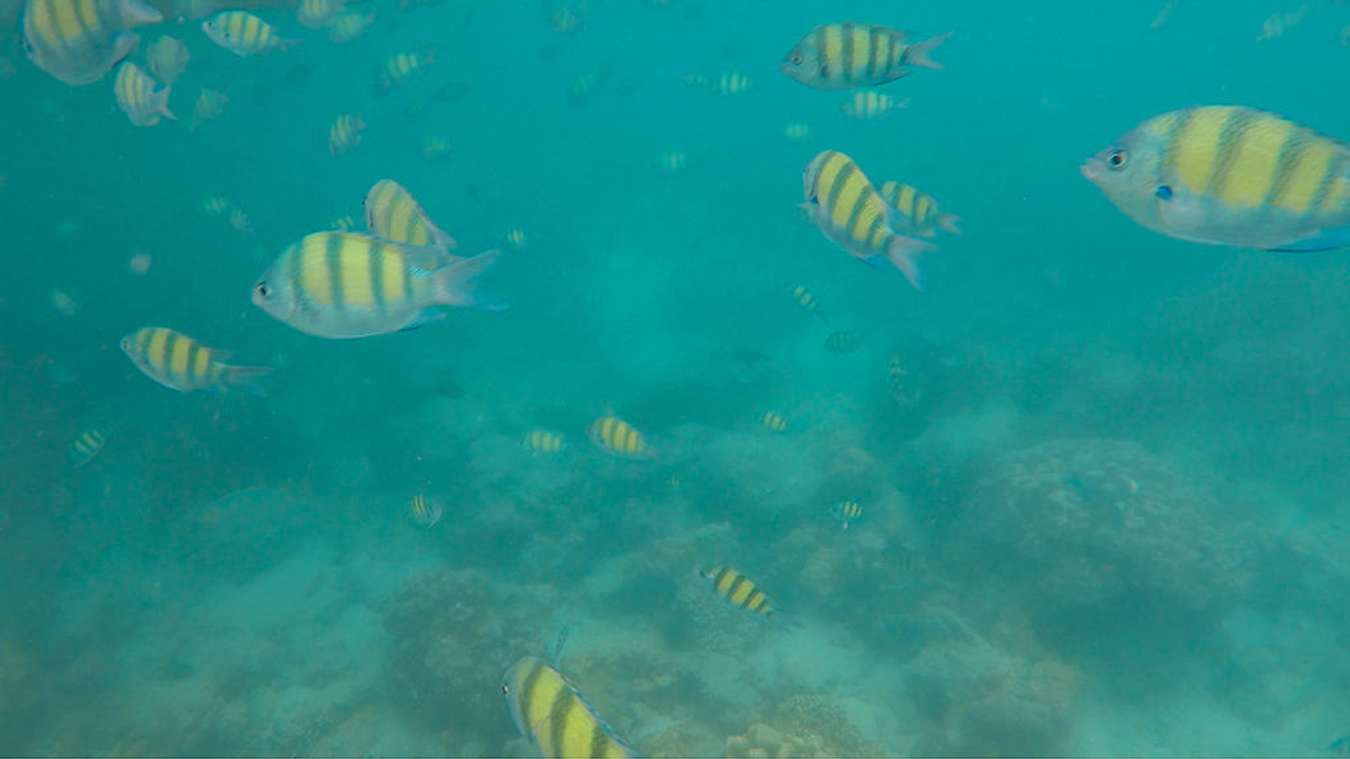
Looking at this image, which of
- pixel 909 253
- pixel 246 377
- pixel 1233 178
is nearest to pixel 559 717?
pixel 909 253

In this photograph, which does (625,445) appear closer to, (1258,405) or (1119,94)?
(1258,405)

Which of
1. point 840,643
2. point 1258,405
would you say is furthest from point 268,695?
point 1258,405

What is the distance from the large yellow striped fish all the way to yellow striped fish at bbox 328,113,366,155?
7.70 meters

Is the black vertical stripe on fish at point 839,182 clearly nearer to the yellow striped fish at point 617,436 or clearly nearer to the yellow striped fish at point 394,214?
the yellow striped fish at point 394,214

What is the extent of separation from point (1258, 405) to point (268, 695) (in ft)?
55.7

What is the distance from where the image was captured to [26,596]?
34.7 feet

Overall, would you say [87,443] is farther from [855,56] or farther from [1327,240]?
[1327,240]

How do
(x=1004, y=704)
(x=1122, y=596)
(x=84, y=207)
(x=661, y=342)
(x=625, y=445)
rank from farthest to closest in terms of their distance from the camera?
(x=84, y=207), (x=661, y=342), (x=1122, y=596), (x=1004, y=704), (x=625, y=445)

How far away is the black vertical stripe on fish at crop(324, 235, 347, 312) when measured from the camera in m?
2.90

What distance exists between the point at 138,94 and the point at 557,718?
693cm

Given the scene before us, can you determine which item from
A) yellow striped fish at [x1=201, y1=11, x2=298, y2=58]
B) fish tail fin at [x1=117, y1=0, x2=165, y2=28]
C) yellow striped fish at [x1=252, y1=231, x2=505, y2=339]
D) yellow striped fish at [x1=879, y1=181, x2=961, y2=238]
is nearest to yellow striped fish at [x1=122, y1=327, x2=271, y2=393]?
fish tail fin at [x1=117, y1=0, x2=165, y2=28]

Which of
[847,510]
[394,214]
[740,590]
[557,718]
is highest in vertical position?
[394,214]

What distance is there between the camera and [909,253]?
345 cm

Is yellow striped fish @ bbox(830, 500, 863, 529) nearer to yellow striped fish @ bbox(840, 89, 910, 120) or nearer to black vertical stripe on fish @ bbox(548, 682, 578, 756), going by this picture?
yellow striped fish @ bbox(840, 89, 910, 120)
